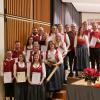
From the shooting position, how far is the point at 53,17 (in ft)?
30.6

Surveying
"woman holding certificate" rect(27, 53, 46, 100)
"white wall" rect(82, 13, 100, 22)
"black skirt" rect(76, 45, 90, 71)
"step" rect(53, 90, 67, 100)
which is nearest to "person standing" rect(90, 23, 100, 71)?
"black skirt" rect(76, 45, 90, 71)

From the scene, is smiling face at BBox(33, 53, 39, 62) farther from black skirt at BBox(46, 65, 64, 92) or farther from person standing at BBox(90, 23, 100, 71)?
person standing at BBox(90, 23, 100, 71)

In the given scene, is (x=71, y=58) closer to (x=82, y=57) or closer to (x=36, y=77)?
(x=82, y=57)

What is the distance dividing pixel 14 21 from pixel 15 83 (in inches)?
68.7

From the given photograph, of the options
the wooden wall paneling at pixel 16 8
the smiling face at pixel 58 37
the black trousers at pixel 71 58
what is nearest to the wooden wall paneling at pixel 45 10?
the wooden wall paneling at pixel 16 8

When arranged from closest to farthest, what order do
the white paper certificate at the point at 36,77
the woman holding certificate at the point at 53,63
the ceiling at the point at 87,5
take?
the white paper certificate at the point at 36,77, the woman holding certificate at the point at 53,63, the ceiling at the point at 87,5

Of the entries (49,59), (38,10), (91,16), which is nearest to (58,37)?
(49,59)

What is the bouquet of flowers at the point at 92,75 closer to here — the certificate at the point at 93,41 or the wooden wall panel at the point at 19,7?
the certificate at the point at 93,41

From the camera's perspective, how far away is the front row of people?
227 inches

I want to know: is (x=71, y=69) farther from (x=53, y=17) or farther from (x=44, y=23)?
(x=53, y=17)

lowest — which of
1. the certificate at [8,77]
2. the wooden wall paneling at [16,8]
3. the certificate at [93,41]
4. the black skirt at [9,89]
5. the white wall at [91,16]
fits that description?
the black skirt at [9,89]

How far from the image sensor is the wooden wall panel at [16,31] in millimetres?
6688

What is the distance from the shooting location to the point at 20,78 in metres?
5.82

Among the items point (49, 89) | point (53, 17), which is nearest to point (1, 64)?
point (49, 89)
